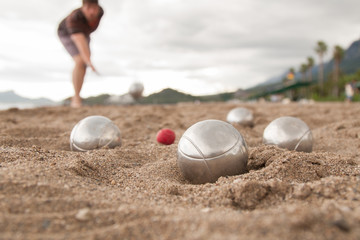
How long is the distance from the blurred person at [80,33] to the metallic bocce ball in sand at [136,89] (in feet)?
43.6

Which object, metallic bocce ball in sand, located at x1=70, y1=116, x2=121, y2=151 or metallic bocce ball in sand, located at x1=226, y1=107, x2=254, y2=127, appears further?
metallic bocce ball in sand, located at x1=226, y1=107, x2=254, y2=127

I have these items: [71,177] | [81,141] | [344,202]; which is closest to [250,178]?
[344,202]

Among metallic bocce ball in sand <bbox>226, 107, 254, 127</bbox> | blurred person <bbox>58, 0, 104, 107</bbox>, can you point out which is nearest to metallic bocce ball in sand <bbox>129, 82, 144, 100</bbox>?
blurred person <bbox>58, 0, 104, 107</bbox>

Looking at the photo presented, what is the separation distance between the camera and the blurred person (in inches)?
268

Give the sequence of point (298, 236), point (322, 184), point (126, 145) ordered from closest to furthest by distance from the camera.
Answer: point (298, 236) → point (322, 184) → point (126, 145)

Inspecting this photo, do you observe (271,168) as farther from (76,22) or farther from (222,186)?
(76,22)

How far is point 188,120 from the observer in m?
6.73

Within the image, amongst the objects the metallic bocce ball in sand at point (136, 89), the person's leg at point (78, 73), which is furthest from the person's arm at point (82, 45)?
the metallic bocce ball in sand at point (136, 89)

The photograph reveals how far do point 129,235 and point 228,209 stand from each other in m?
0.67

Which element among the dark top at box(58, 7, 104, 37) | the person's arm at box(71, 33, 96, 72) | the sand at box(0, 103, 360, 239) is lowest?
the sand at box(0, 103, 360, 239)

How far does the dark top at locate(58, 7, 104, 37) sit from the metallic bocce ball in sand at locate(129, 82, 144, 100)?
44.3 ft

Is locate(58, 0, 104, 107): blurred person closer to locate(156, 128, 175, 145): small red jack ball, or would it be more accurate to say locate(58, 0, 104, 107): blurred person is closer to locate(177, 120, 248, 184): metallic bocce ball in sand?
locate(156, 128, 175, 145): small red jack ball

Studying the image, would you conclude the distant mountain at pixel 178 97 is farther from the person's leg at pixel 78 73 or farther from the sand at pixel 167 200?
the sand at pixel 167 200

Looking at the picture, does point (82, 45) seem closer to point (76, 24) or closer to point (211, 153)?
point (76, 24)
